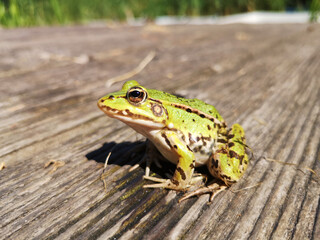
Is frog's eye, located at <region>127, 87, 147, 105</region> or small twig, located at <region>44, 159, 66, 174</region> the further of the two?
frog's eye, located at <region>127, 87, 147, 105</region>

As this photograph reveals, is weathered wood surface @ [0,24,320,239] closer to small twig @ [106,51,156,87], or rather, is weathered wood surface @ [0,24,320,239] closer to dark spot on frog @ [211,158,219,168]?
small twig @ [106,51,156,87]

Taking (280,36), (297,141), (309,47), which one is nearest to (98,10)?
(280,36)

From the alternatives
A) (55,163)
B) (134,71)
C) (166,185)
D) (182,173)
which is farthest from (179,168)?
(134,71)

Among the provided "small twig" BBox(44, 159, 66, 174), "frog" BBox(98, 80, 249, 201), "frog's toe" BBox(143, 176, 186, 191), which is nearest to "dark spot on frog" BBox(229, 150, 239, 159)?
"frog" BBox(98, 80, 249, 201)

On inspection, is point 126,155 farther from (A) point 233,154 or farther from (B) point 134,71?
(B) point 134,71

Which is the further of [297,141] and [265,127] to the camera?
[265,127]

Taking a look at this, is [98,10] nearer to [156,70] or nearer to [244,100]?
[156,70]

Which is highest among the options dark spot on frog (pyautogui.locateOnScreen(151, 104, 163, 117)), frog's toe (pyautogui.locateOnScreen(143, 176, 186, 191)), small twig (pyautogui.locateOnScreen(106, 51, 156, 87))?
dark spot on frog (pyautogui.locateOnScreen(151, 104, 163, 117))
